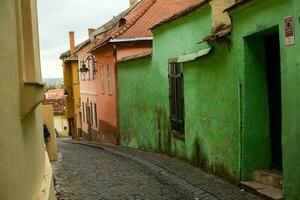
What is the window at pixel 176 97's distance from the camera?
1332 centimetres

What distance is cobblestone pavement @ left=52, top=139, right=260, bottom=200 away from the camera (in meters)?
9.07

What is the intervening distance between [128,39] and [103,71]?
13.6ft

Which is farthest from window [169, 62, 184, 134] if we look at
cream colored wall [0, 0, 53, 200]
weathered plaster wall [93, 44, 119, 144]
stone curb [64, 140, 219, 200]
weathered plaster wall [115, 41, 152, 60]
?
weathered plaster wall [115, 41, 152, 60]

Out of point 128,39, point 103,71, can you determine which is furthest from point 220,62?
point 103,71

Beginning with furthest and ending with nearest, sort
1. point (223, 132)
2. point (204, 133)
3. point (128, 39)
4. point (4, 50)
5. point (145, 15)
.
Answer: point (145, 15) < point (128, 39) < point (204, 133) < point (223, 132) < point (4, 50)

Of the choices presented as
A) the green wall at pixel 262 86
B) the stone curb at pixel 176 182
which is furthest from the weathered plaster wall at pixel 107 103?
the green wall at pixel 262 86

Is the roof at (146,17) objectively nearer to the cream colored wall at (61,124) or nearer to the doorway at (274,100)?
the doorway at (274,100)

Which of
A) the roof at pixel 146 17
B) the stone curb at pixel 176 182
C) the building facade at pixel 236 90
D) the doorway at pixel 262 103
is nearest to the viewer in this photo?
the building facade at pixel 236 90

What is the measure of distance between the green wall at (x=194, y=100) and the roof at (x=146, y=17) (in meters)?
4.84

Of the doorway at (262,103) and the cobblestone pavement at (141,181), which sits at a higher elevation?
the doorway at (262,103)

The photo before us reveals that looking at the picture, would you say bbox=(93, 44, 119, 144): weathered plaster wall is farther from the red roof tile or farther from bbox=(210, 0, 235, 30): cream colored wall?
bbox=(210, 0, 235, 30): cream colored wall

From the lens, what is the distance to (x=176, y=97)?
13.8m

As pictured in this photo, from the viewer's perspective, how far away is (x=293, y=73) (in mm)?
7098

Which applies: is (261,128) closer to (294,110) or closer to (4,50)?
(294,110)
